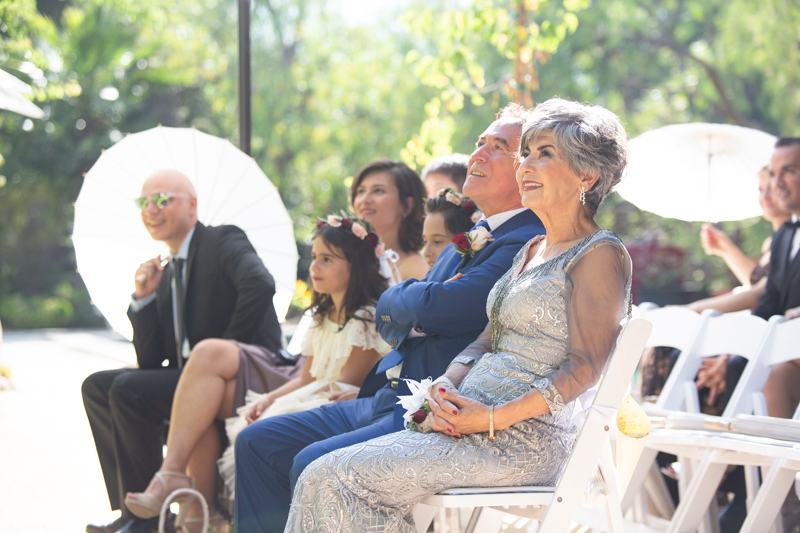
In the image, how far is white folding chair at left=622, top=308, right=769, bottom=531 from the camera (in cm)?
358

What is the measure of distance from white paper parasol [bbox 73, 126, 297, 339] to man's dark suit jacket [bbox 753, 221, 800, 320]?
277 centimetres

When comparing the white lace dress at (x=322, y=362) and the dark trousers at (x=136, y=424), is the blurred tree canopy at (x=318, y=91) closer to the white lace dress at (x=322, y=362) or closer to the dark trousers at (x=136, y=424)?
the white lace dress at (x=322, y=362)

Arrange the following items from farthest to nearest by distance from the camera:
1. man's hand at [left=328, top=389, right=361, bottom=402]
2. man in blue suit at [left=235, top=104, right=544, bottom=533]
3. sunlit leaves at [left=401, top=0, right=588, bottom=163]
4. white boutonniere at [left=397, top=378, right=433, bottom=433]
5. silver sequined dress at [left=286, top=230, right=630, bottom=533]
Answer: sunlit leaves at [left=401, top=0, right=588, bottom=163] → man's hand at [left=328, top=389, right=361, bottom=402] → man in blue suit at [left=235, top=104, right=544, bottom=533] → white boutonniere at [left=397, top=378, right=433, bottom=433] → silver sequined dress at [left=286, top=230, right=630, bottom=533]

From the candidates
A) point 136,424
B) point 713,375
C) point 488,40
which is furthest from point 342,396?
point 488,40

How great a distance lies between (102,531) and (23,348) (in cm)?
1292

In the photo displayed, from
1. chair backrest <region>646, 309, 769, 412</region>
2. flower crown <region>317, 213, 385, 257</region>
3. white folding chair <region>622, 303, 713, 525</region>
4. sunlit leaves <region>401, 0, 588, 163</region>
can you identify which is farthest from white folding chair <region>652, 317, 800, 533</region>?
sunlit leaves <region>401, 0, 588, 163</region>

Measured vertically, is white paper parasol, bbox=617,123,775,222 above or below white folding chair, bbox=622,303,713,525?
above

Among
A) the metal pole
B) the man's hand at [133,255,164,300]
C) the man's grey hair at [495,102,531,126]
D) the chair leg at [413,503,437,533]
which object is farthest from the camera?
the metal pole

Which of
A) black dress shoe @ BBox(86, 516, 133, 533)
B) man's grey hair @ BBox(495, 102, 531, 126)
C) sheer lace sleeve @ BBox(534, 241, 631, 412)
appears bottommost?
black dress shoe @ BBox(86, 516, 133, 533)

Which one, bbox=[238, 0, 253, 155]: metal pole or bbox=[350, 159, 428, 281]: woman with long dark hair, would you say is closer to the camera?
bbox=[350, 159, 428, 281]: woman with long dark hair

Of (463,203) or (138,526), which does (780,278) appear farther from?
(138,526)

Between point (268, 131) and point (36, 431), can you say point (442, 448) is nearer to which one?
point (36, 431)

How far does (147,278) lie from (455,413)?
2.52 meters

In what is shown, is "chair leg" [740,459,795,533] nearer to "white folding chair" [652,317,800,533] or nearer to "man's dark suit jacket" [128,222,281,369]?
"white folding chair" [652,317,800,533]
